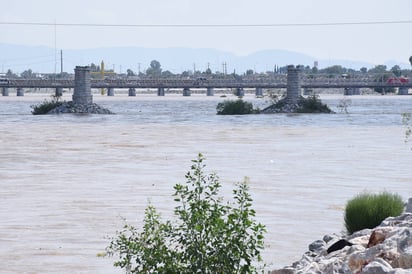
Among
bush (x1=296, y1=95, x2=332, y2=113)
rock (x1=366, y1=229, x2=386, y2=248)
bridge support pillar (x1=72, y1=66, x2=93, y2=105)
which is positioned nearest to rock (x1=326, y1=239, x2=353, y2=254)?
rock (x1=366, y1=229, x2=386, y2=248)

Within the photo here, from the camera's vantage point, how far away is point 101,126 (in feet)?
252

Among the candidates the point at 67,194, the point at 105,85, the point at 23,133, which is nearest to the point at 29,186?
the point at 67,194

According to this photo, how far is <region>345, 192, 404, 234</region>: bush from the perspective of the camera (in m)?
20.3

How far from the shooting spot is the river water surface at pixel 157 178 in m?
21.7

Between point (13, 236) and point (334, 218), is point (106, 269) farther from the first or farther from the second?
point (334, 218)

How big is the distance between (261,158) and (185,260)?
31.2m

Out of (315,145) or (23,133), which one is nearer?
(315,145)

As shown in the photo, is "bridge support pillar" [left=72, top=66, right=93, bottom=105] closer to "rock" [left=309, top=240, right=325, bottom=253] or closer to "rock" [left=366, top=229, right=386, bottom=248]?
"rock" [left=309, top=240, right=325, bottom=253]

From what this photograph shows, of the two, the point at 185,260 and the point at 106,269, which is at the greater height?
the point at 185,260

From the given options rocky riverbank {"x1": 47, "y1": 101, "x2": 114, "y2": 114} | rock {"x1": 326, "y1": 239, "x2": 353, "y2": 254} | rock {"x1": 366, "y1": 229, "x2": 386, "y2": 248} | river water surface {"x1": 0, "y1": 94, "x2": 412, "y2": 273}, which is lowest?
rocky riverbank {"x1": 47, "y1": 101, "x2": 114, "y2": 114}

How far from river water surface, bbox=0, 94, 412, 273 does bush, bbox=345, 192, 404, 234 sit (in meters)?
1.09

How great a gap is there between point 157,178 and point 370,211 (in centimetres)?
A: 1527

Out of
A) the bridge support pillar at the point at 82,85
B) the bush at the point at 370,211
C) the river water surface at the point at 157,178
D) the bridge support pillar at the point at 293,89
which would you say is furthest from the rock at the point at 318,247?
the bridge support pillar at the point at 82,85

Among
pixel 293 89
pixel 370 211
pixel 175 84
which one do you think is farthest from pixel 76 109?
pixel 370 211
